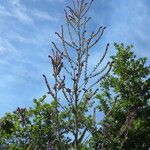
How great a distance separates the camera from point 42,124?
47.0 meters

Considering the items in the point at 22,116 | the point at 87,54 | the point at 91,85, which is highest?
the point at 87,54

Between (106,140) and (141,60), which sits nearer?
(106,140)

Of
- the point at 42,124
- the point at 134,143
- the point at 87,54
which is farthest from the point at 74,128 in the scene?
the point at 42,124

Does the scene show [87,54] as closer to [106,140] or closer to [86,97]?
[86,97]

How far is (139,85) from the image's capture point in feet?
121

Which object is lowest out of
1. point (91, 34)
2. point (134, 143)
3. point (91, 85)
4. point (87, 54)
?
point (91, 85)

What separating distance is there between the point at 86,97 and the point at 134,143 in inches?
1103

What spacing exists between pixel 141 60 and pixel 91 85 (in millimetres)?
30336

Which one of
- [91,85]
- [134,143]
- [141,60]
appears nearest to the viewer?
[91,85]

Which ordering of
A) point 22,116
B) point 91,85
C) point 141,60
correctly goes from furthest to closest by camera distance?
point 141,60
point 91,85
point 22,116

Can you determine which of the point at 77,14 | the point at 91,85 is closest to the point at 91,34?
the point at 77,14

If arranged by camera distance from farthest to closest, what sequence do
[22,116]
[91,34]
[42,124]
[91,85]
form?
[42,124]
[91,34]
[91,85]
[22,116]

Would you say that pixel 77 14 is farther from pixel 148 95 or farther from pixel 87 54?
pixel 148 95

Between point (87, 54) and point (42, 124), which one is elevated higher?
point (42, 124)
